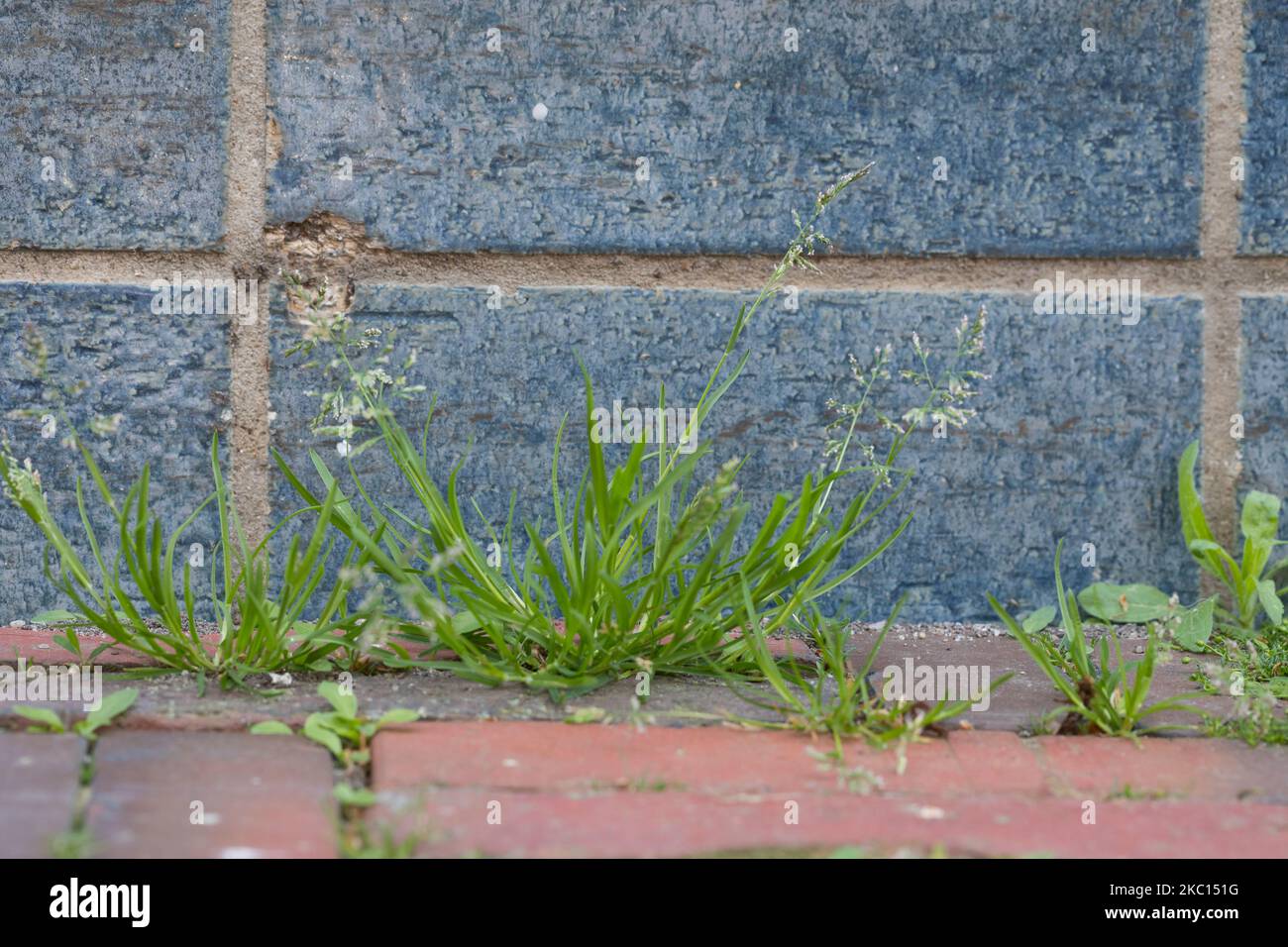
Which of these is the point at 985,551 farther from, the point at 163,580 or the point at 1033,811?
the point at 163,580

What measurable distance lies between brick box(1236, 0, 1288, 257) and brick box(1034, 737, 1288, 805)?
98 cm

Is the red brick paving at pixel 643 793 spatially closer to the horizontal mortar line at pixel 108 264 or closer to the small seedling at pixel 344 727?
the small seedling at pixel 344 727

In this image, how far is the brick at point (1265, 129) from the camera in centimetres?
202

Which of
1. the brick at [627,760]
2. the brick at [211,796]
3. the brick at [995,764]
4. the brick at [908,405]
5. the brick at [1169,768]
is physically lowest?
the brick at [1169,768]

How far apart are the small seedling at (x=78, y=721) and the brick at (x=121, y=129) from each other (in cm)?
90

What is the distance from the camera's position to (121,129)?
77.4 inches

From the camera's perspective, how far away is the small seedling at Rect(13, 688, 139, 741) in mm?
1292

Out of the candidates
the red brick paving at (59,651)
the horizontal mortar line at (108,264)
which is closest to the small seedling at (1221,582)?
the red brick paving at (59,651)

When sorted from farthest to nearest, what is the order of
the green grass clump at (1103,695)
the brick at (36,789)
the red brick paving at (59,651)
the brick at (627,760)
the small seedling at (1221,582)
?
1. the small seedling at (1221,582)
2. the red brick paving at (59,651)
3. the green grass clump at (1103,695)
4. the brick at (627,760)
5. the brick at (36,789)

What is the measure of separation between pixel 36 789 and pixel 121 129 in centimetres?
124

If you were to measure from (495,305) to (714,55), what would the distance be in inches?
21.9

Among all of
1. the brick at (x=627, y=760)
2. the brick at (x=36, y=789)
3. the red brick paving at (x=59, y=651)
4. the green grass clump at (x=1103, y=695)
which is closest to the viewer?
the brick at (x=36, y=789)

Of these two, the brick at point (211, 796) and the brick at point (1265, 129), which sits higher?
the brick at point (1265, 129)
